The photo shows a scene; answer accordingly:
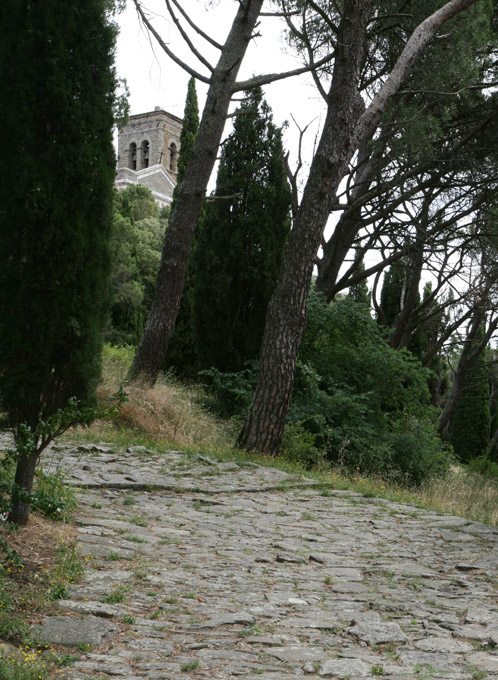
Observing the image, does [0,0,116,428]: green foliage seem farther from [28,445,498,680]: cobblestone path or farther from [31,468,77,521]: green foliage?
[28,445,498,680]: cobblestone path

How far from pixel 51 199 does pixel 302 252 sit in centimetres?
552

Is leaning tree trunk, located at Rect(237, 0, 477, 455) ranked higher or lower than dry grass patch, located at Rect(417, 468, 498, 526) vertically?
higher

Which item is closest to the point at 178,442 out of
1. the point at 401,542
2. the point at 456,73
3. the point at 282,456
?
the point at 282,456

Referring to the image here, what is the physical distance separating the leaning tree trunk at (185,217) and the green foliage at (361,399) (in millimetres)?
2227

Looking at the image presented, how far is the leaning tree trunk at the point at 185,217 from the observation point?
35.0ft

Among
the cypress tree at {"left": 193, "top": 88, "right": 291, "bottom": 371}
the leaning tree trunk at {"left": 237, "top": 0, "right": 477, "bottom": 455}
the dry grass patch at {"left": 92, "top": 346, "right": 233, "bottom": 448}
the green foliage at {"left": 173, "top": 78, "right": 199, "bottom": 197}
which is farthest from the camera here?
the green foliage at {"left": 173, "top": 78, "right": 199, "bottom": 197}

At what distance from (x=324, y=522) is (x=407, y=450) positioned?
5.06 m

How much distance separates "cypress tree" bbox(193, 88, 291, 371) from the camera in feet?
41.5

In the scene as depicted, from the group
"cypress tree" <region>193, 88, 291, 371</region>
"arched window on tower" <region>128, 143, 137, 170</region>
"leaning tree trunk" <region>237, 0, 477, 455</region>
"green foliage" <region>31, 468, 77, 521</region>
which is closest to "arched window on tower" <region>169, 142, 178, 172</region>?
"arched window on tower" <region>128, 143, 137, 170</region>

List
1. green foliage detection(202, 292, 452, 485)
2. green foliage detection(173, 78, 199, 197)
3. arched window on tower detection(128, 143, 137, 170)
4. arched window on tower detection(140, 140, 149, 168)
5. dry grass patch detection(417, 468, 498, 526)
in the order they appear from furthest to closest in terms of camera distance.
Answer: arched window on tower detection(128, 143, 137, 170)
arched window on tower detection(140, 140, 149, 168)
green foliage detection(173, 78, 199, 197)
green foliage detection(202, 292, 452, 485)
dry grass patch detection(417, 468, 498, 526)

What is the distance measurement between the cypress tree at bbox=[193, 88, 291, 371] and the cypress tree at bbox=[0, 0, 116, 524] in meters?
8.23

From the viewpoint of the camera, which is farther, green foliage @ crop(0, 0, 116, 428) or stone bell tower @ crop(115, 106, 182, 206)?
stone bell tower @ crop(115, 106, 182, 206)

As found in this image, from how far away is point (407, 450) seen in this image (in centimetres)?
1114

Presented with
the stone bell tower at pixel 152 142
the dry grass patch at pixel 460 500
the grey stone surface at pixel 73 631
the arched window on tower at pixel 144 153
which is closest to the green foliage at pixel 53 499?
the grey stone surface at pixel 73 631
